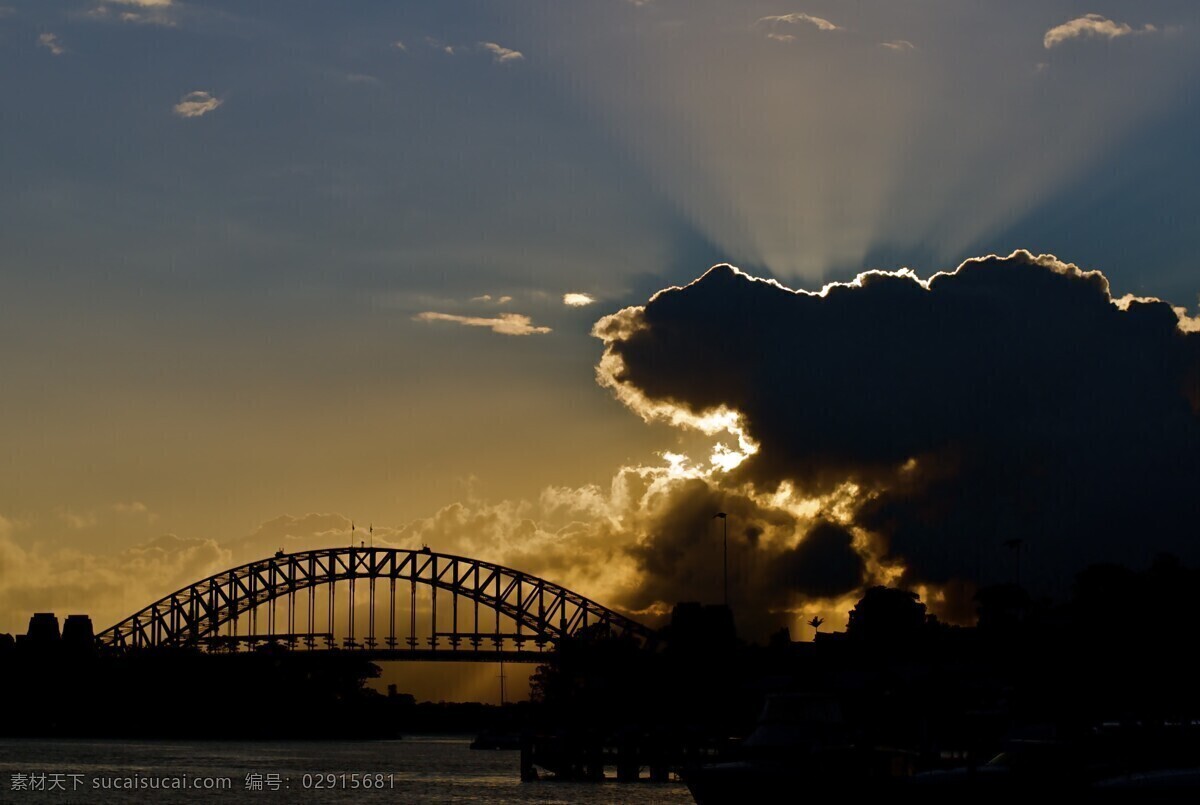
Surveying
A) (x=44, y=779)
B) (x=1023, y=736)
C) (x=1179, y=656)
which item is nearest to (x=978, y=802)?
(x=1023, y=736)

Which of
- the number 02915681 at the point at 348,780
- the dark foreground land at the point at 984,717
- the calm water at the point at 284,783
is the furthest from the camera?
the number 02915681 at the point at 348,780

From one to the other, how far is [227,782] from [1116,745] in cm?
7003

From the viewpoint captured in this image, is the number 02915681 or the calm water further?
the number 02915681

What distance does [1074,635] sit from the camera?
133 m

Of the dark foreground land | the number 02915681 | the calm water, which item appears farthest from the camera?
the number 02915681

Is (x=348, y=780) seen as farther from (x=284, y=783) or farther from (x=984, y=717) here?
(x=984, y=717)

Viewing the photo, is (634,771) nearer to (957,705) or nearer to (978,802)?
(957,705)

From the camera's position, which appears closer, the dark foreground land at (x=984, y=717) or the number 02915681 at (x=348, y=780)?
the dark foreground land at (x=984, y=717)

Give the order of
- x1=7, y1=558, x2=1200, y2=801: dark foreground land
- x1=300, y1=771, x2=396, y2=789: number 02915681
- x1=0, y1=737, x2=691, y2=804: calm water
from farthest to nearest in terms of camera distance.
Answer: x1=300, y1=771, x2=396, y2=789: number 02915681
x1=0, y1=737, x2=691, y2=804: calm water
x1=7, y1=558, x2=1200, y2=801: dark foreground land

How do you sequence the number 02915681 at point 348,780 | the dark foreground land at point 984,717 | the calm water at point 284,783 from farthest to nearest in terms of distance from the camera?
1. the number 02915681 at point 348,780
2. the calm water at point 284,783
3. the dark foreground land at point 984,717

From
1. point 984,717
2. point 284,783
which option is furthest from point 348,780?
point 984,717

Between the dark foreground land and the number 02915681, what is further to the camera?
the number 02915681

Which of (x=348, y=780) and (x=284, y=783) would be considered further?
(x=348, y=780)

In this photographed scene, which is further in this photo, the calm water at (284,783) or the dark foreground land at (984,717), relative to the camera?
the calm water at (284,783)
